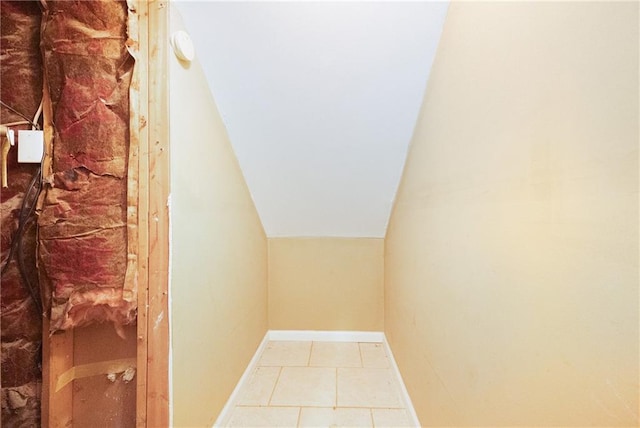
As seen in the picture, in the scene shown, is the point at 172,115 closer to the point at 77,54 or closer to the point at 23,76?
the point at 77,54

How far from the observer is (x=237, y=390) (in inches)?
77.2

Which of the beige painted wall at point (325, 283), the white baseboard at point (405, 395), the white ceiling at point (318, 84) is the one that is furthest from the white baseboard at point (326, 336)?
the white ceiling at point (318, 84)

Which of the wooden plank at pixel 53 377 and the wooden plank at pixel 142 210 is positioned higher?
the wooden plank at pixel 142 210

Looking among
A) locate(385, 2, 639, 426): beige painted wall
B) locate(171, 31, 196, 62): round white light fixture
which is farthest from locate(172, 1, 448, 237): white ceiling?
locate(385, 2, 639, 426): beige painted wall

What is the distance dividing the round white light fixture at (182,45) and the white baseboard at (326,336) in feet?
7.89

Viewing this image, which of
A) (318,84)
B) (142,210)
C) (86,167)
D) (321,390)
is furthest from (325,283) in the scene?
(86,167)

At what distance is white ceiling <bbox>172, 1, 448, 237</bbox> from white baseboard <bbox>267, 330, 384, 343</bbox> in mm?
1372

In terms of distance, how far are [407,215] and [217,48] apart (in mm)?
1395

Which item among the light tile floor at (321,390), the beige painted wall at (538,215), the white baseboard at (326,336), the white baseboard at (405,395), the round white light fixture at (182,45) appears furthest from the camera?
the white baseboard at (326,336)

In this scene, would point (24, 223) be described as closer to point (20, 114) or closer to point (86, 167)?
point (86, 167)

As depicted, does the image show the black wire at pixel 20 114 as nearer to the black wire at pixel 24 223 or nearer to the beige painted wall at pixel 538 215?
the black wire at pixel 24 223

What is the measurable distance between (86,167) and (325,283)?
2217 millimetres

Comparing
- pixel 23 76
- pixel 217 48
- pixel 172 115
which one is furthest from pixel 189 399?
pixel 217 48

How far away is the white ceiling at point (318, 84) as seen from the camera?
1.31 m
